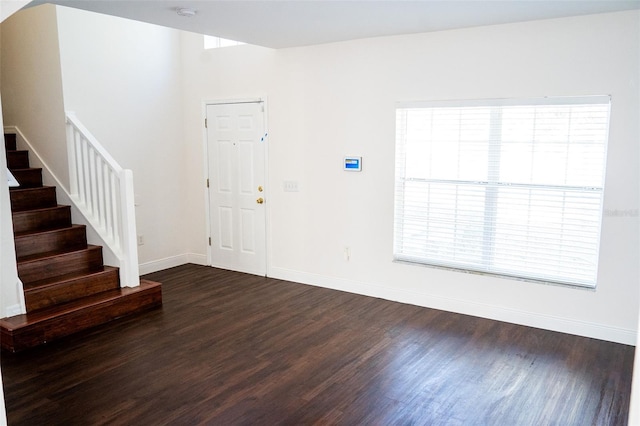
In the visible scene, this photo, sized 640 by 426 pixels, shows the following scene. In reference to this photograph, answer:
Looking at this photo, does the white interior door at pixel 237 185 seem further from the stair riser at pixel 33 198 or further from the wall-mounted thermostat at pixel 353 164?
the stair riser at pixel 33 198

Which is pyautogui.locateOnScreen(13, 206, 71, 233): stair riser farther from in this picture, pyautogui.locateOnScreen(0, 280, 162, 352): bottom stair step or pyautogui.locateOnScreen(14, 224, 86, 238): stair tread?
pyautogui.locateOnScreen(0, 280, 162, 352): bottom stair step

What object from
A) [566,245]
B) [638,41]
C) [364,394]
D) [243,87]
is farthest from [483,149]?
[243,87]

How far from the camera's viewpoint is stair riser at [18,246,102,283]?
417 cm

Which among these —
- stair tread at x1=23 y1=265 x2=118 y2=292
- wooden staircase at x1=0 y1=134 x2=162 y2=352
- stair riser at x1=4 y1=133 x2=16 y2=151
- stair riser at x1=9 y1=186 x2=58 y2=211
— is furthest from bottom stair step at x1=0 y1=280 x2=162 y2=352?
stair riser at x1=4 y1=133 x2=16 y2=151

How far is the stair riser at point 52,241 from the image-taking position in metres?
4.39

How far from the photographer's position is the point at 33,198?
4.82 m

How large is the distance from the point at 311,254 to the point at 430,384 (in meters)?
2.45

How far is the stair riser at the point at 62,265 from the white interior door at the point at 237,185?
1.66 m

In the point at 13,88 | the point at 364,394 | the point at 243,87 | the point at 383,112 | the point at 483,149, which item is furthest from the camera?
the point at 243,87

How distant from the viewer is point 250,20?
12.5 ft

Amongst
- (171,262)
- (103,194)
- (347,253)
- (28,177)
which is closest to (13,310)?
(103,194)

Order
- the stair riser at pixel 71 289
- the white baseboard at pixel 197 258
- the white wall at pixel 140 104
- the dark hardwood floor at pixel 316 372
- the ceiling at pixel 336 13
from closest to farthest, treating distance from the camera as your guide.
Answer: the dark hardwood floor at pixel 316 372, the ceiling at pixel 336 13, the stair riser at pixel 71 289, the white wall at pixel 140 104, the white baseboard at pixel 197 258

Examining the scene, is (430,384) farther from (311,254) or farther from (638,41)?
(638,41)

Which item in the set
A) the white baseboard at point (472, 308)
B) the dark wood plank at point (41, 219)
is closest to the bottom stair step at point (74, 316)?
the dark wood plank at point (41, 219)
